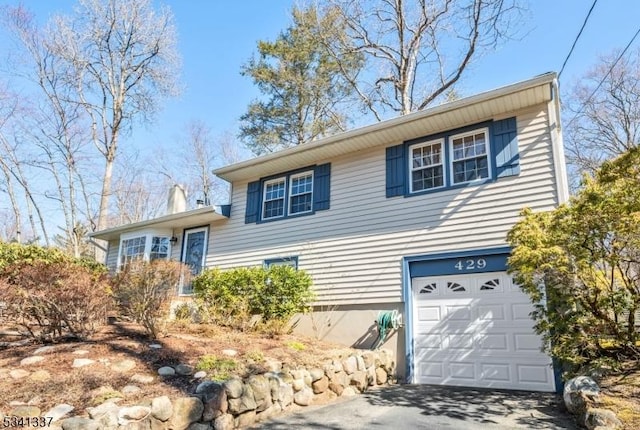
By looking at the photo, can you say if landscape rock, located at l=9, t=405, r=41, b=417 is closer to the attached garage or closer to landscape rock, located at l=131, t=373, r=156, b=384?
landscape rock, located at l=131, t=373, r=156, b=384

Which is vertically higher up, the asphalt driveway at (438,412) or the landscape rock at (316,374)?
the landscape rock at (316,374)

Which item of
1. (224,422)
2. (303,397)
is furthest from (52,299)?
(303,397)

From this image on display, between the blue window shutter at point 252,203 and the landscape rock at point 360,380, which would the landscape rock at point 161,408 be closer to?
the landscape rock at point 360,380

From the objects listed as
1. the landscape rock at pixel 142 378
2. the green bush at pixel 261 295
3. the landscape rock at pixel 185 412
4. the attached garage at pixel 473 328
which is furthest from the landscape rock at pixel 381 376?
the landscape rock at pixel 142 378

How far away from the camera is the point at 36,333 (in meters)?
6.21

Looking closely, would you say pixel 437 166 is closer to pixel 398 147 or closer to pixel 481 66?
pixel 398 147

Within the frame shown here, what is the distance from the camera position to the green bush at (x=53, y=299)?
545cm

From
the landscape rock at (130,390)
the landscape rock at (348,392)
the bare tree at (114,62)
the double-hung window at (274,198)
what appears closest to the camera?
the landscape rock at (130,390)

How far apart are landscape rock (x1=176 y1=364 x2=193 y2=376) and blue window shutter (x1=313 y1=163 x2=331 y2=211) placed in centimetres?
494

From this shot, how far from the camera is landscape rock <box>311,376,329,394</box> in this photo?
5688 millimetres

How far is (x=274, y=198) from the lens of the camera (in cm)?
1021

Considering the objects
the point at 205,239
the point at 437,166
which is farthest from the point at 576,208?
the point at 205,239

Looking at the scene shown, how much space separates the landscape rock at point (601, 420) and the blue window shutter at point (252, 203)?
25.9 feet

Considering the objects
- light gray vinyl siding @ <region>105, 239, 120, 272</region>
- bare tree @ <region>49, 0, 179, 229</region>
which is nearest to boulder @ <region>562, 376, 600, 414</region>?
light gray vinyl siding @ <region>105, 239, 120, 272</region>
